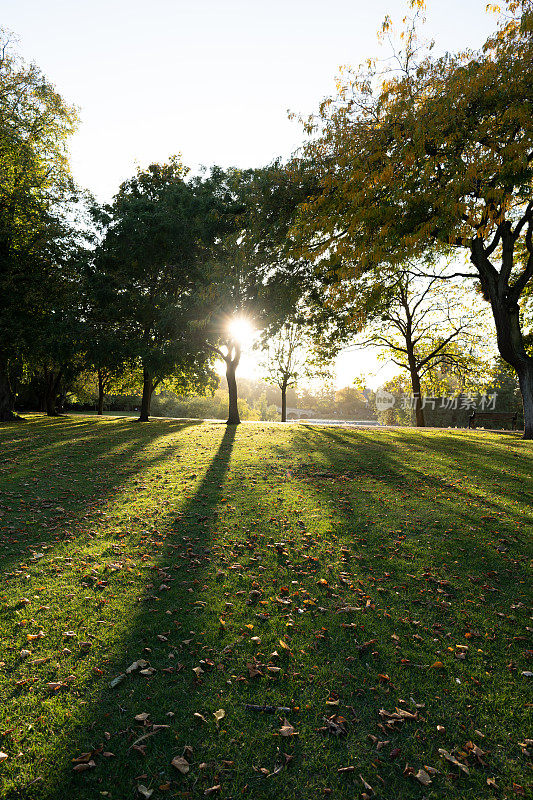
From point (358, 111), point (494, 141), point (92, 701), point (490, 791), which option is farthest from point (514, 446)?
point (92, 701)

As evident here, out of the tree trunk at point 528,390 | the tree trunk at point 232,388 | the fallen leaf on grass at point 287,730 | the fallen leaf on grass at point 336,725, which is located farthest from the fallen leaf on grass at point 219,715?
the tree trunk at point 232,388

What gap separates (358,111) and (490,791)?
421 inches

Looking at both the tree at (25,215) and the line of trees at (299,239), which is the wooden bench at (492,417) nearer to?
the line of trees at (299,239)

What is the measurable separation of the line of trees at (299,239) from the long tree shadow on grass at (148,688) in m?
6.13

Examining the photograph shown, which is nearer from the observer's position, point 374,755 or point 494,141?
point 374,755

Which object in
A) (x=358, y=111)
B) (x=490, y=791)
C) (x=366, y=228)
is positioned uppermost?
(x=358, y=111)

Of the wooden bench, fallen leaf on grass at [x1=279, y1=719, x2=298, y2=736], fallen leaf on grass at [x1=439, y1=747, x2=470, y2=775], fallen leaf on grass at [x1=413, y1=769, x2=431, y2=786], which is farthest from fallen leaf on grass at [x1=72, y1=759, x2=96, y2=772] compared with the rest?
the wooden bench

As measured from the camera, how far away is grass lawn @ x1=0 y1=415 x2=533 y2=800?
280cm

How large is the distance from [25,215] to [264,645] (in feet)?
89.0

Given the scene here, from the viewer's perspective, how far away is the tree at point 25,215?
70.5 ft

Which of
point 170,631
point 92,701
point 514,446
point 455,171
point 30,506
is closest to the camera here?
point 92,701

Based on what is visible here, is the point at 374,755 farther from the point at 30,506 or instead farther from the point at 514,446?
the point at 514,446

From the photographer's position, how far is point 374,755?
292 cm

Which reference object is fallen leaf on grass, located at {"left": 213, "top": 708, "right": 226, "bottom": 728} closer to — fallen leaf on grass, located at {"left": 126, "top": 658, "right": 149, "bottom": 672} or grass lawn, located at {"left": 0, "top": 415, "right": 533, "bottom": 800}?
grass lawn, located at {"left": 0, "top": 415, "right": 533, "bottom": 800}
